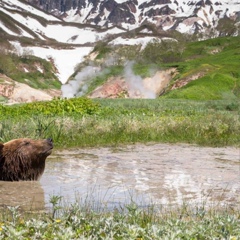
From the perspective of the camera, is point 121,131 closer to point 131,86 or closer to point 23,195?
point 23,195

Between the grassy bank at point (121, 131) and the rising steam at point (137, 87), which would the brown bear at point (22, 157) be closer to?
the grassy bank at point (121, 131)

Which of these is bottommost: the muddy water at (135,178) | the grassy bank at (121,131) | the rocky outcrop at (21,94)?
the muddy water at (135,178)

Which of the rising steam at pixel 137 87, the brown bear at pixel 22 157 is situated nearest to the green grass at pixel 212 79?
the rising steam at pixel 137 87

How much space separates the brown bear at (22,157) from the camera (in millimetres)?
11242

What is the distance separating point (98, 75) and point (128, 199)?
2771 inches

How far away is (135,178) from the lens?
41.6 ft

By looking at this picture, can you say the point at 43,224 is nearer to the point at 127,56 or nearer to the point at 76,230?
the point at 76,230

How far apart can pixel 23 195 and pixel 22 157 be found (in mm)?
902

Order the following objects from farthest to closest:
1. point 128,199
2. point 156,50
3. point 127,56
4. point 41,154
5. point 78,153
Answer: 1. point 156,50
2. point 127,56
3. point 78,153
4. point 41,154
5. point 128,199

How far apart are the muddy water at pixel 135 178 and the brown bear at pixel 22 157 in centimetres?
19

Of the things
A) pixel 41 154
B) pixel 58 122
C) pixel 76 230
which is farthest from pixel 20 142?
pixel 58 122

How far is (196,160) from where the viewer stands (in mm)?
15797

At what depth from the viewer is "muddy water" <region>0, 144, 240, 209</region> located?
34.2 feet

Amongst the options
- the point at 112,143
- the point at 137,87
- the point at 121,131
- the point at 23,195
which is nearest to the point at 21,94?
the point at 137,87
